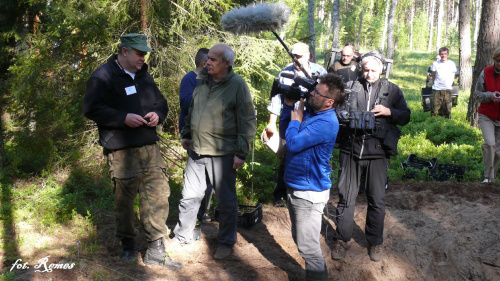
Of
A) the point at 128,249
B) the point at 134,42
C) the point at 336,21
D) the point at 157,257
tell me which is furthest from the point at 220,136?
the point at 336,21

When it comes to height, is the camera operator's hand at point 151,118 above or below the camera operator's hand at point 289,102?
below

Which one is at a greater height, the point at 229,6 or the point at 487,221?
the point at 229,6

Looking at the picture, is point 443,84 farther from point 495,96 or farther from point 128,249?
point 128,249

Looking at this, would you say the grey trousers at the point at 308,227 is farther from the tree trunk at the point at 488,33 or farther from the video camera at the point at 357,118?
the tree trunk at the point at 488,33

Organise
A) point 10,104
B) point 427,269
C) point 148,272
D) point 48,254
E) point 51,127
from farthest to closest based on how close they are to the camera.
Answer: point 10,104, point 51,127, point 427,269, point 48,254, point 148,272

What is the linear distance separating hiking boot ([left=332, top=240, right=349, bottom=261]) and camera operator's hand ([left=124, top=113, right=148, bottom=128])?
2.79m

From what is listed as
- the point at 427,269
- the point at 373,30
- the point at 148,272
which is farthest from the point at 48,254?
the point at 373,30

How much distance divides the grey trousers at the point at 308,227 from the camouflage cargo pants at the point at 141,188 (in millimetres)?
1456

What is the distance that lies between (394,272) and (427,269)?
420 millimetres

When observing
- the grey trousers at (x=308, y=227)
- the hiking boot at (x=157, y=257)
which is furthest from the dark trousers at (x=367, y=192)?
the hiking boot at (x=157, y=257)

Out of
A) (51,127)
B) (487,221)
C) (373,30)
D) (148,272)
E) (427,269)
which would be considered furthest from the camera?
(373,30)

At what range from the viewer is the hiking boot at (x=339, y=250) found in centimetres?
498

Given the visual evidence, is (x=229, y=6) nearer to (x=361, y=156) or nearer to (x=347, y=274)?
(x=361, y=156)

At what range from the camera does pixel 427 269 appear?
486 cm
